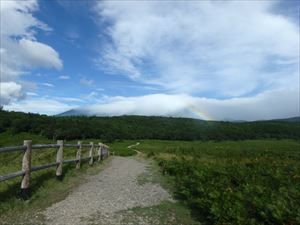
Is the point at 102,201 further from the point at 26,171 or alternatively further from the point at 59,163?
the point at 59,163

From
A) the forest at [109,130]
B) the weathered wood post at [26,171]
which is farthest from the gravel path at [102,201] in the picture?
the forest at [109,130]

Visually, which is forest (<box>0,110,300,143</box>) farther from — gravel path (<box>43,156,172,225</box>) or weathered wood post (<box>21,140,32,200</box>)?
weathered wood post (<box>21,140,32,200</box>)

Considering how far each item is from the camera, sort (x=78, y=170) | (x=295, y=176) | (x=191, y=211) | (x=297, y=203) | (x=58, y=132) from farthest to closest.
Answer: (x=58, y=132)
(x=78, y=170)
(x=295, y=176)
(x=191, y=211)
(x=297, y=203)

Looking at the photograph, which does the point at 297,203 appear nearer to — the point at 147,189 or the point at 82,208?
the point at 82,208

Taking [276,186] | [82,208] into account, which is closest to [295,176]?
[276,186]

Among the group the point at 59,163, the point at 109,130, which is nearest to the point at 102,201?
the point at 59,163

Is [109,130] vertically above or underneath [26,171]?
underneath

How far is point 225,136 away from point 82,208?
162 m

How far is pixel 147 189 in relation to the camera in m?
12.9

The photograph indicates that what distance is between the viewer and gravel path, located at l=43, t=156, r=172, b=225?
800 centimetres

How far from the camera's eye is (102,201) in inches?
392

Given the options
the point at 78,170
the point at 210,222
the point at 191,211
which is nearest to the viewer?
the point at 210,222

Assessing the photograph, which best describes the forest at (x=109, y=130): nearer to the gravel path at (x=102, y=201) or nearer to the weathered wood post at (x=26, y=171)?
A: the gravel path at (x=102, y=201)

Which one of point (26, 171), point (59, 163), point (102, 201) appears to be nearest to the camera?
point (26, 171)
